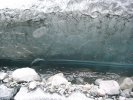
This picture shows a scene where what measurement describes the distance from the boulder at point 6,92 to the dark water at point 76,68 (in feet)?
1.09

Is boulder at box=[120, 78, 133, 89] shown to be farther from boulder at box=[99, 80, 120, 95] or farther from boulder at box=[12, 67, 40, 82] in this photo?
boulder at box=[12, 67, 40, 82]

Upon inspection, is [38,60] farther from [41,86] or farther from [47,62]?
[41,86]

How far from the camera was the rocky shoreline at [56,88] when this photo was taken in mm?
2043

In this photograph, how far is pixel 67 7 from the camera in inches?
87.4

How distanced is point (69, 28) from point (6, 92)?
73 cm

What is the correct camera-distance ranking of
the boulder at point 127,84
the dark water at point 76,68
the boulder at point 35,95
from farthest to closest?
the dark water at point 76,68 < the boulder at point 127,84 < the boulder at point 35,95

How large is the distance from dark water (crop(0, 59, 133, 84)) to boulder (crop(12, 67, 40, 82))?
152 millimetres

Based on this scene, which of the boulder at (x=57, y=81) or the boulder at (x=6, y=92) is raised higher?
the boulder at (x=57, y=81)

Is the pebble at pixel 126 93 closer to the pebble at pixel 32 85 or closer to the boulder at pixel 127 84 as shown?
the boulder at pixel 127 84

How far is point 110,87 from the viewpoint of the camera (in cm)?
211

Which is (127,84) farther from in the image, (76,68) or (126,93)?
(76,68)

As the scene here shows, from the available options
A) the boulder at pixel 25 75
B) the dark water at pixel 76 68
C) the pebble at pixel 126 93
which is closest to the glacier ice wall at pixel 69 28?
the dark water at pixel 76 68

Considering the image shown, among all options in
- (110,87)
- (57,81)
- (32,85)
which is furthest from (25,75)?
(110,87)

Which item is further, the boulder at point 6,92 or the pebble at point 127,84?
the pebble at point 127,84
